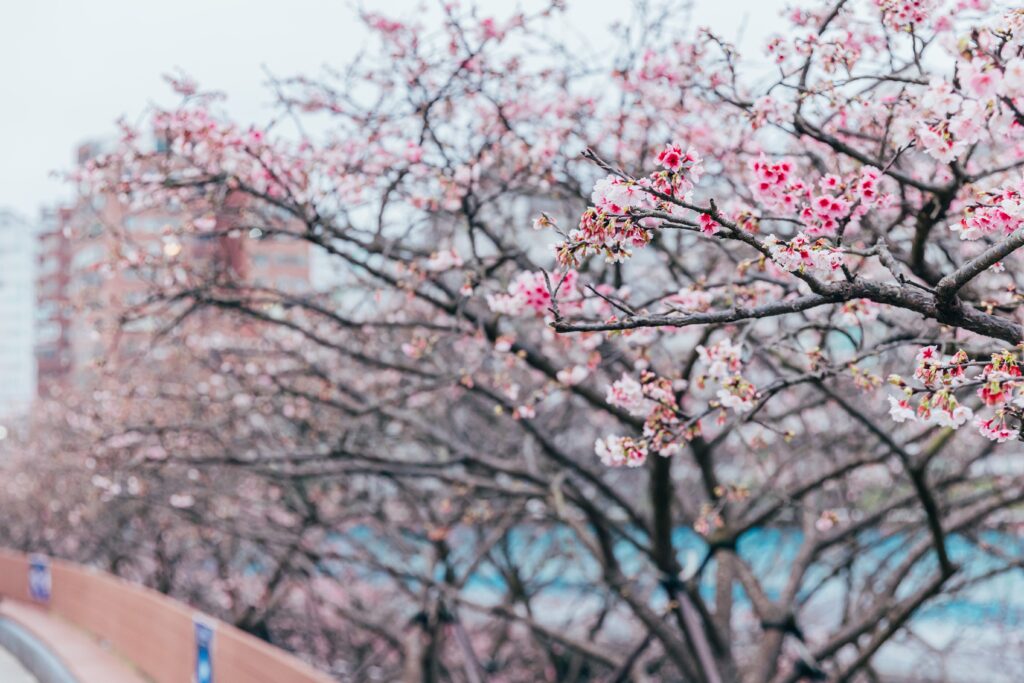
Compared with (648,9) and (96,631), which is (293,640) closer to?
(96,631)

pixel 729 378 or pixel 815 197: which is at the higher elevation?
pixel 815 197

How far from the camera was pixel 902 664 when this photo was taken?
14.0 metres

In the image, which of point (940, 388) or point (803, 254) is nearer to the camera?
point (940, 388)

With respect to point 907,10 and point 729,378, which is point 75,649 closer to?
point 729,378

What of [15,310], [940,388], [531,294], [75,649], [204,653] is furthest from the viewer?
[15,310]

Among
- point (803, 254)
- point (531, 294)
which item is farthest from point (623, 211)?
point (531, 294)

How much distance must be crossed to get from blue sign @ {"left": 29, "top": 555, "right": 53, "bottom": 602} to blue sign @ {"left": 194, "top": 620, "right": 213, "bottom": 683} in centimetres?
826

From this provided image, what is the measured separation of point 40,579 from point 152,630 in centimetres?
657

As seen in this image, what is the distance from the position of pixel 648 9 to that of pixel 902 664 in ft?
37.2

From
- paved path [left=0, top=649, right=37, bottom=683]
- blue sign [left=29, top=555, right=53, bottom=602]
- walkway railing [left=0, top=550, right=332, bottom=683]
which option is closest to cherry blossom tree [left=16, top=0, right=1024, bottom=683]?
walkway railing [left=0, top=550, right=332, bottom=683]

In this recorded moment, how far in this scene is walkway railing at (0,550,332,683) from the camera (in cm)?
631

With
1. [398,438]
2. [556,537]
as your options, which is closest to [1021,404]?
[398,438]

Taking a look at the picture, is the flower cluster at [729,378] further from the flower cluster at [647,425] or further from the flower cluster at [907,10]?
the flower cluster at [907,10]

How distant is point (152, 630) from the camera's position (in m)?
9.45
